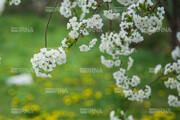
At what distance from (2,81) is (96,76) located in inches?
76.2

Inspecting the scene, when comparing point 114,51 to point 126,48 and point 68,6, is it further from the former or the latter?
point 68,6

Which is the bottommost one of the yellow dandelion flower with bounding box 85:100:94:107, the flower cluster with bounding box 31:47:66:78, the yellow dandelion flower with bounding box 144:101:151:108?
A: the yellow dandelion flower with bounding box 144:101:151:108

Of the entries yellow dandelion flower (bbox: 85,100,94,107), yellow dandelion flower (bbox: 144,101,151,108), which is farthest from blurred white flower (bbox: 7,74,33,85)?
yellow dandelion flower (bbox: 144,101,151,108)

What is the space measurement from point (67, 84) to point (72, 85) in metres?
0.10

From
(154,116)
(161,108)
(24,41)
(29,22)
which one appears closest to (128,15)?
(154,116)

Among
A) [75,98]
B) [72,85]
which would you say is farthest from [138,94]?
[72,85]

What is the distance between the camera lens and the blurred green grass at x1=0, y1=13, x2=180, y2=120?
161 inches

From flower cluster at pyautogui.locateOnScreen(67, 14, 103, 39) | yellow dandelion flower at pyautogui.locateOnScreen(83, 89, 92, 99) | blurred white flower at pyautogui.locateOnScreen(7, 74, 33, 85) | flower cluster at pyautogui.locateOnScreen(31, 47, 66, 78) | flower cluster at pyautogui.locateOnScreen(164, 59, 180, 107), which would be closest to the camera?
flower cluster at pyautogui.locateOnScreen(31, 47, 66, 78)

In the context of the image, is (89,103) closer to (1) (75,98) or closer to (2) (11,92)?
(1) (75,98)

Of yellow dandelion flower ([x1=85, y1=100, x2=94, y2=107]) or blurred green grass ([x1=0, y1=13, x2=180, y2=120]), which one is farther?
yellow dandelion flower ([x1=85, y1=100, x2=94, y2=107])

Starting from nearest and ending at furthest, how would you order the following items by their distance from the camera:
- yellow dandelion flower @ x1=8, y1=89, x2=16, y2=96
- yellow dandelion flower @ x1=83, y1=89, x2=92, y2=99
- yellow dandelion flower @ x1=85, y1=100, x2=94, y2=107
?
yellow dandelion flower @ x1=85, y1=100, x2=94, y2=107, yellow dandelion flower @ x1=83, y1=89, x2=92, y2=99, yellow dandelion flower @ x1=8, y1=89, x2=16, y2=96

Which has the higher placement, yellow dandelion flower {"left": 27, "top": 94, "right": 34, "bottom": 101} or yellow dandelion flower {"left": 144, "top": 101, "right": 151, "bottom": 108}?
yellow dandelion flower {"left": 27, "top": 94, "right": 34, "bottom": 101}

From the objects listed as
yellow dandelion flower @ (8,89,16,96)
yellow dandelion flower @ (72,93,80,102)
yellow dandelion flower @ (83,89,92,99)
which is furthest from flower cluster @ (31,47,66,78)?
yellow dandelion flower @ (8,89,16,96)

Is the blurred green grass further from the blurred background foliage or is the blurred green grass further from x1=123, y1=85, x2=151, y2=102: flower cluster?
x1=123, y1=85, x2=151, y2=102: flower cluster
